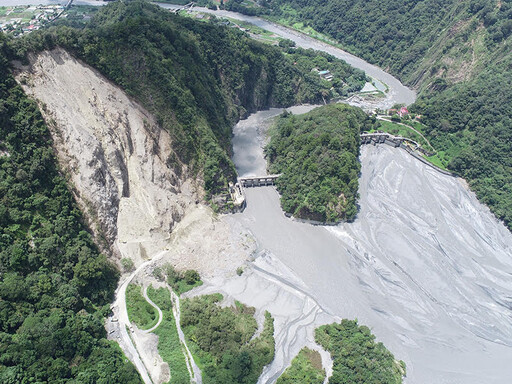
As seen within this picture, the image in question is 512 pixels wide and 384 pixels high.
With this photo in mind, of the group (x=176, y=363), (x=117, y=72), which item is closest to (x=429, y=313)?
(x=176, y=363)

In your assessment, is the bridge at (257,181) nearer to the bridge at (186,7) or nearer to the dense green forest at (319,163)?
the dense green forest at (319,163)

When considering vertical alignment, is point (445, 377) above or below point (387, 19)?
below

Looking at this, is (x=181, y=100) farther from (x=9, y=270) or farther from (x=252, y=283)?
(x=9, y=270)

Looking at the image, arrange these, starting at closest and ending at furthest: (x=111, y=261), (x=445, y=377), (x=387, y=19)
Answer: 1. (x=445, y=377)
2. (x=111, y=261)
3. (x=387, y=19)

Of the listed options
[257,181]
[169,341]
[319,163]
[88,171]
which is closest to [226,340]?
[169,341]

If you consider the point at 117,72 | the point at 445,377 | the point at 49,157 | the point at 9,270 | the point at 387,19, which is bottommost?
the point at 445,377

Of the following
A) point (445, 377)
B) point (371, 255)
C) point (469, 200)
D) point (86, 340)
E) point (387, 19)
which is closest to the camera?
point (86, 340)

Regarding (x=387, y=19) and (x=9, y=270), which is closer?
(x=9, y=270)
